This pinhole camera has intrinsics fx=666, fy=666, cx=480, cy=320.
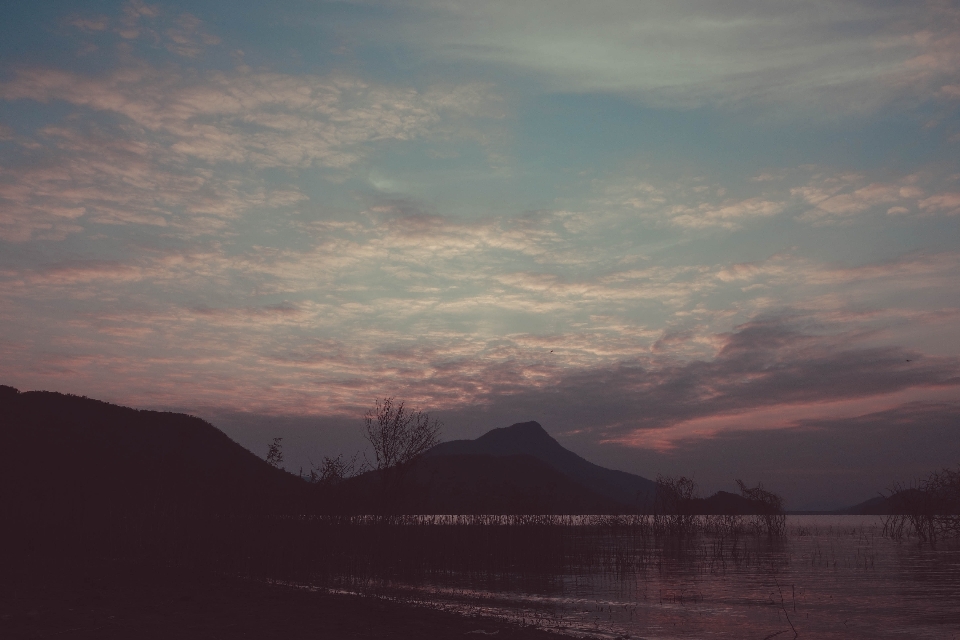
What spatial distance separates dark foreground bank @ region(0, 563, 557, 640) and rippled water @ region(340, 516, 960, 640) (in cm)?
367

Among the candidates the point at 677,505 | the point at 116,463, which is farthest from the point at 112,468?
the point at 677,505

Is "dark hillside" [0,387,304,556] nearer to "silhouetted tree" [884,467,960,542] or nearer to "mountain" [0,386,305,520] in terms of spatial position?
"mountain" [0,386,305,520]

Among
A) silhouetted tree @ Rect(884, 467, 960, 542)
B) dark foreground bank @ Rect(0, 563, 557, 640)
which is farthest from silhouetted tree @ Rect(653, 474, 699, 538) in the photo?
dark foreground bank @ Rect(0, 563, 557, 640)

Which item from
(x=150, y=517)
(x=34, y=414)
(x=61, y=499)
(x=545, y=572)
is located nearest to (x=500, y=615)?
(x=545, y=572)

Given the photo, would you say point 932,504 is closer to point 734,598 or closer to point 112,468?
point 734,598

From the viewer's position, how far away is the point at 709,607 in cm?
2536

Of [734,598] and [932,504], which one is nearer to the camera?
[734,598]

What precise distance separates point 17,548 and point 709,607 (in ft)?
100

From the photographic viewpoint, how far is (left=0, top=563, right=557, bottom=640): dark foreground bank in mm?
15766

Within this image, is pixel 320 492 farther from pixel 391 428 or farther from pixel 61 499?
pixel 61 499

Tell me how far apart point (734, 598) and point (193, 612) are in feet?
68.6

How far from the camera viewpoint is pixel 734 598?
27.6 metres

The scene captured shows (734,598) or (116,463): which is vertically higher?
(116,463)

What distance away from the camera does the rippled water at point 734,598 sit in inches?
823
